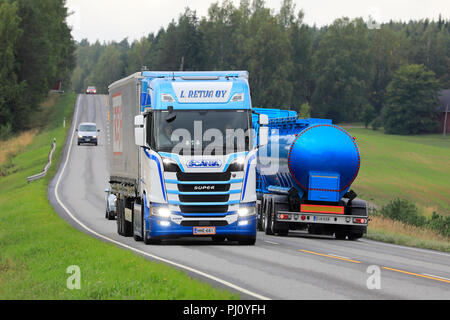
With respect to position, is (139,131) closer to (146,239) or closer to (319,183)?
(146,239)

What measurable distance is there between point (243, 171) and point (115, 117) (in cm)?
725

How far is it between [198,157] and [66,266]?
15.5 feet

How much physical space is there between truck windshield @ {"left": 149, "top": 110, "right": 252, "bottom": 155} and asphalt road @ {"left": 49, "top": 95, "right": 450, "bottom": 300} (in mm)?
2546

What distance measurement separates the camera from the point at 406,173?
2820 inches

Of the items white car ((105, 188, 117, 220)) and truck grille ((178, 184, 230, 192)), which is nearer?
truck grille ((178, 184, 230, 192))

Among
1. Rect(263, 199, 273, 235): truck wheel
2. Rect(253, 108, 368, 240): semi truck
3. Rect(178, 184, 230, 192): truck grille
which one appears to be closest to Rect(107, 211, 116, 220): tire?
Rect(263, 199, 273, 235): truck wheel

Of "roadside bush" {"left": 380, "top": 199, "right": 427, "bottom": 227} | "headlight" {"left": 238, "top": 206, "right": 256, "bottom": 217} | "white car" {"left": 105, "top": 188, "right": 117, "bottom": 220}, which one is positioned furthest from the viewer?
"roadside bush" {"left": 380, "top": 199, "right": 427, "bottom": 227}

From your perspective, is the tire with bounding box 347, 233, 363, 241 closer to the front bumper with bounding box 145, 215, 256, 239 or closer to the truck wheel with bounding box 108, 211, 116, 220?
the front bumper with bounding box 145, 215, 256, 239

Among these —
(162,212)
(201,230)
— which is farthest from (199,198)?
(162,212)

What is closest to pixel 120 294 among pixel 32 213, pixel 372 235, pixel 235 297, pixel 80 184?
pixel 235 297

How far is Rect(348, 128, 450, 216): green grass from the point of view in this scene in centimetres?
5631

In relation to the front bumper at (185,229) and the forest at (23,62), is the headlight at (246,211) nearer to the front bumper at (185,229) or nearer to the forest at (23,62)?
the front bumper at (185,229)

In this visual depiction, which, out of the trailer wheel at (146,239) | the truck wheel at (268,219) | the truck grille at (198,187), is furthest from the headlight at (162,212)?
Result: the truck wheel at (268,219)

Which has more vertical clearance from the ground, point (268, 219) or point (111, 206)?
point (268, 219)
